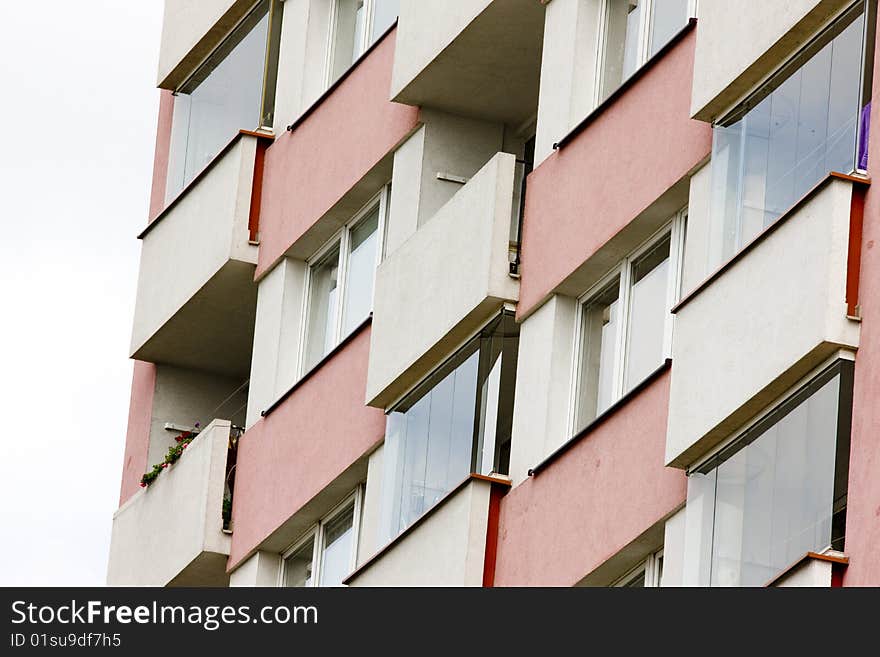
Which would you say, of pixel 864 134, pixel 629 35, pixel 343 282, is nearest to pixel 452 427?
pixel 629 35

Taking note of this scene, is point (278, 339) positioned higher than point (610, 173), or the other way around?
point (278, 339)

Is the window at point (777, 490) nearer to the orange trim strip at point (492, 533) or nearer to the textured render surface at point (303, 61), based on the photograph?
the orange trim strip at point (492, 533)

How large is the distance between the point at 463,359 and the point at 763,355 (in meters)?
5.40

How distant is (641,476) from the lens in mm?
23484

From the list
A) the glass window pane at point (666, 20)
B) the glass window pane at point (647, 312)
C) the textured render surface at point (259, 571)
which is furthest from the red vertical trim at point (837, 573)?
the textured render surface at point (259, 571)

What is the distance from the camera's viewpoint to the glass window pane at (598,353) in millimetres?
25000

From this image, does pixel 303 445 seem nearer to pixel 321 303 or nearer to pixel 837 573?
pixel 321 303

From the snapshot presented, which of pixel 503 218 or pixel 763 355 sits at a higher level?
pixel 503 218

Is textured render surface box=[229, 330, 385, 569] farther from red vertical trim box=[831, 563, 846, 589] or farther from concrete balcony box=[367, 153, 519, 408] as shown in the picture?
red vertical trim box=[831, 563, 846, 589]

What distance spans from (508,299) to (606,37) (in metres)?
2.24

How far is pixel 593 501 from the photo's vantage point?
78.7 ft

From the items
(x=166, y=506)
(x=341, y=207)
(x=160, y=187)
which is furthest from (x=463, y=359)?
(x=160, y=187)

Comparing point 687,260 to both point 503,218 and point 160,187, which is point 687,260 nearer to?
point 503,218

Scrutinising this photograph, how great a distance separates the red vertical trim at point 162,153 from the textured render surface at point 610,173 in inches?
358
